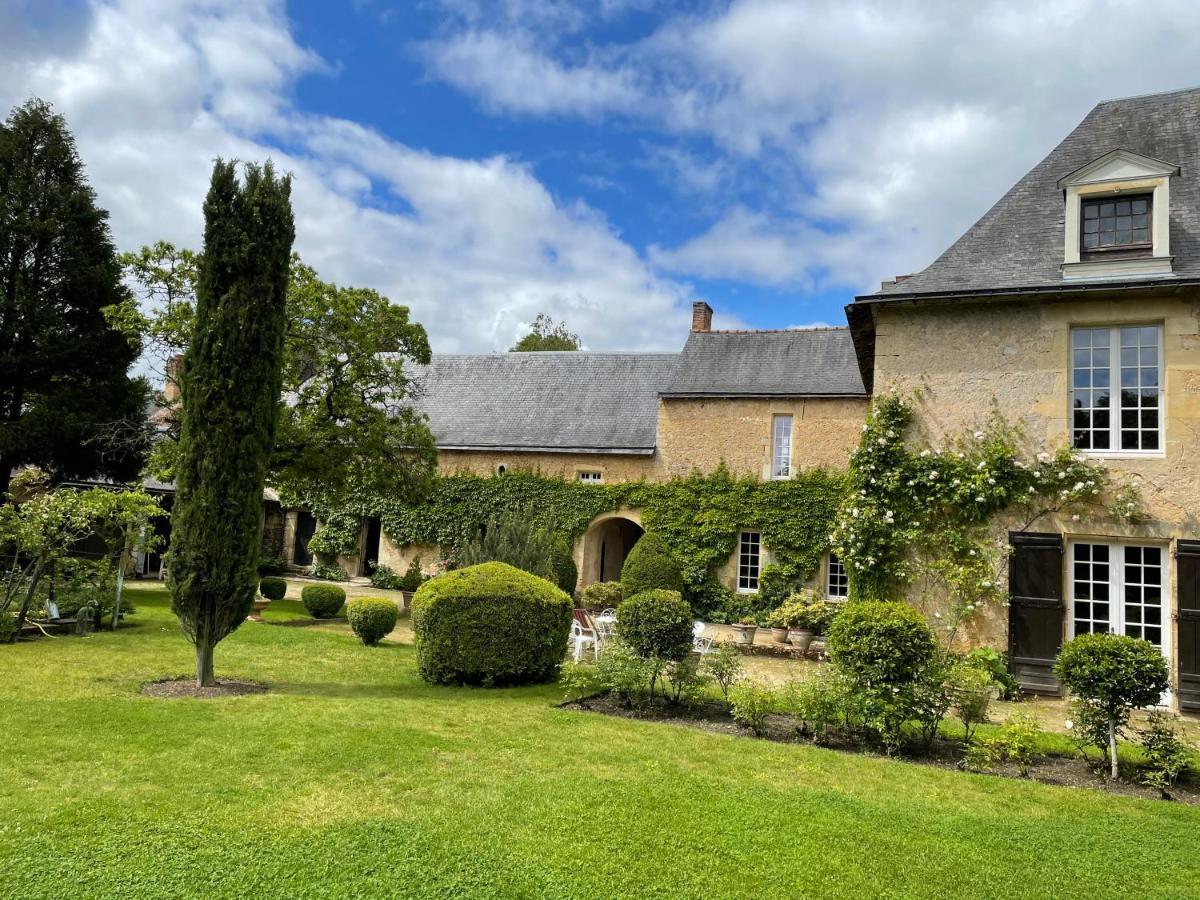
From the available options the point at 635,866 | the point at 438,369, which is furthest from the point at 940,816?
the point at 438,369

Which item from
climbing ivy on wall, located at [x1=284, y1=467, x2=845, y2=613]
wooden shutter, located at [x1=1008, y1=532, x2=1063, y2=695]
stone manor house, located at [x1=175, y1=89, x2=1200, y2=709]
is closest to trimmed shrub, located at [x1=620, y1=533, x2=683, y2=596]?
climbing ivy on wall, located at [x1=284, y1=467, x2=845, y2=613]

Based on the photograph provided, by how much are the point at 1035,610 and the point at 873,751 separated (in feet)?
14.3

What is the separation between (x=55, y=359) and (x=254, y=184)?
11.3 meters

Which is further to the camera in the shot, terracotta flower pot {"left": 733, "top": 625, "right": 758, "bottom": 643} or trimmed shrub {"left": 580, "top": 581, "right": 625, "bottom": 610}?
trimmed shrub {"left": 580, "top": 581, "right": 625, "bottom": 610}

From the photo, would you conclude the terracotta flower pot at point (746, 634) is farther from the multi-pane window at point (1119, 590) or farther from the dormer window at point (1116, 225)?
the dormer window at point (1116, 225)

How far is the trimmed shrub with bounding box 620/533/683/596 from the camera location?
17578 mm

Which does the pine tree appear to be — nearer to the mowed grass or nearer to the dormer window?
the mowed grass

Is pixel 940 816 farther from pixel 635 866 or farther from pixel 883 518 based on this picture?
pixel 883 518

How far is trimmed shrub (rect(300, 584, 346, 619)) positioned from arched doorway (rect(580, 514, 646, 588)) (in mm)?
6591

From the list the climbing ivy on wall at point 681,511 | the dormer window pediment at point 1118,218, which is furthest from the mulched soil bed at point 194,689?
the dormer window pediment at point 1118,218

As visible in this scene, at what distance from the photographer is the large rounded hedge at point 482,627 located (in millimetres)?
9148

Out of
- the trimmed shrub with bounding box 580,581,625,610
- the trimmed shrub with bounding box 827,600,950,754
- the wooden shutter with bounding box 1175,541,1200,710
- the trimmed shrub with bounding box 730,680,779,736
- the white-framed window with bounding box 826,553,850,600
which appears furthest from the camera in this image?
the white-framed window with bounding box 826,553,850,600

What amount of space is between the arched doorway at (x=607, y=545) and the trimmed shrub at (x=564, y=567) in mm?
619

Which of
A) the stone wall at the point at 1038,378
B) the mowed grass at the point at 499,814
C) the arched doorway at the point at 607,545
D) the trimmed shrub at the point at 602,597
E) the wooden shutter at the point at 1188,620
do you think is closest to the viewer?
the mowed grass at the point at 499,814
